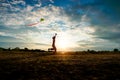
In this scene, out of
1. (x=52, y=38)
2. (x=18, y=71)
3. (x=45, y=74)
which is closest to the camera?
(x=45, y=74)

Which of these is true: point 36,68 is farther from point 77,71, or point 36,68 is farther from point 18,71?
point 77,71

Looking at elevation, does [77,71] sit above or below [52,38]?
below

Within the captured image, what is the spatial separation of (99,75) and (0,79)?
21.6 ft

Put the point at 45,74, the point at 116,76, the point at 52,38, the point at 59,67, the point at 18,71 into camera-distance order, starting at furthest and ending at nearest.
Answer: the point at 52,38 < the point at 59,67 < the point at 18,71 < the point at 45,74 < the point at 116,76

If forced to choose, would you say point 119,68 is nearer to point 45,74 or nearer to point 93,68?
point 93,68

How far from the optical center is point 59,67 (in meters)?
16.8

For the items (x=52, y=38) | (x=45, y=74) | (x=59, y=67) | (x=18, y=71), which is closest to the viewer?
(x=45, y=74)

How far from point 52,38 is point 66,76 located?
19.1 metres

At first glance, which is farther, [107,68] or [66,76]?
[107,68]

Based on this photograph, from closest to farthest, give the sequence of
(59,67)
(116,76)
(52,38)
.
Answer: (116,76) < (59,67) < (52,38)

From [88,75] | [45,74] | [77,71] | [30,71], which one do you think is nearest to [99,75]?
[88,75]

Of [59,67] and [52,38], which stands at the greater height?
[52,38]

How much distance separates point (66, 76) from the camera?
14062 mm

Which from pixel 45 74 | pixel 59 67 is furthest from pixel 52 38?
pixel 45 74
